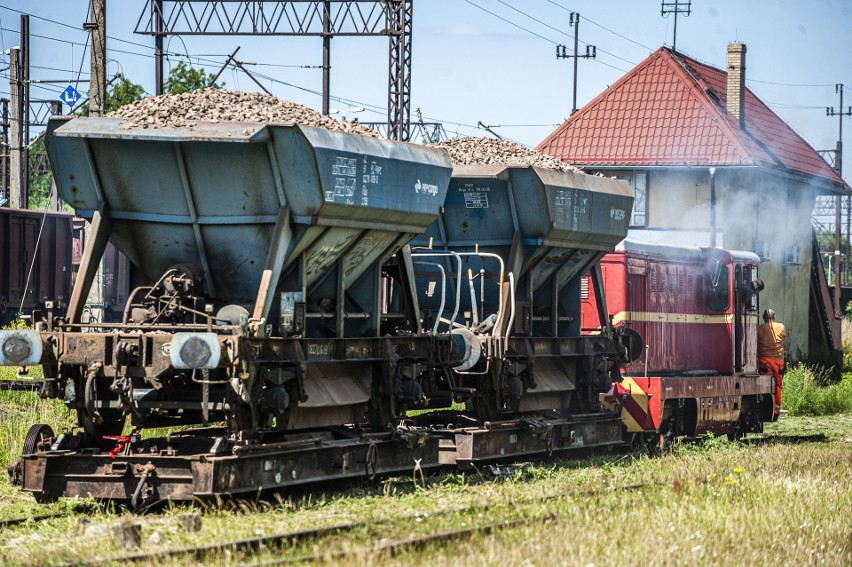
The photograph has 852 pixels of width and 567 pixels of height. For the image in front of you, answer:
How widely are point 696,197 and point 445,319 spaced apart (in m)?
20.5

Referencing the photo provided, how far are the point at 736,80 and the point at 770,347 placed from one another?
17.1 metres

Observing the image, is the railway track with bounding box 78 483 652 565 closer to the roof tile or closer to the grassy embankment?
the grassy embankment

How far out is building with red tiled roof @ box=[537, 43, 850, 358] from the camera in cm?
3350

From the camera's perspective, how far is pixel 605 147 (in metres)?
35.7

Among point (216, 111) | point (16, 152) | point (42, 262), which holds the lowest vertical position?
point (42, 262)

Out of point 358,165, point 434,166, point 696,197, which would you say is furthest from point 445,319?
point 696,197

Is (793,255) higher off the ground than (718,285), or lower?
higher

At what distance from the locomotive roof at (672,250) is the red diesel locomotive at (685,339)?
16 millimetres

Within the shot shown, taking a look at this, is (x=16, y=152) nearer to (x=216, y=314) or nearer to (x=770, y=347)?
(x=770, y=347)

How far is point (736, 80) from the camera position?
36.5 m

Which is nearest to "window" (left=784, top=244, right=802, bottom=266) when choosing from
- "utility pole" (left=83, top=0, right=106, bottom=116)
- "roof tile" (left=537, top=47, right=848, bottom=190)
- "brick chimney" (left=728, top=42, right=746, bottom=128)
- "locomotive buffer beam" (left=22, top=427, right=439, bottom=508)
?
"roof tile" (left=537, top=47, right=848, bottom=190)

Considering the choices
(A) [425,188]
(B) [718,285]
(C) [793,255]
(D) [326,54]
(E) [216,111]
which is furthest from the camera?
(C) [793,255]

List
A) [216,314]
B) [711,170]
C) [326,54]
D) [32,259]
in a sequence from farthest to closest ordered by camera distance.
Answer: [711,170] < [32,259] < [326,54] < [216,314]

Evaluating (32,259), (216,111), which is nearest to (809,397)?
(216,111)
